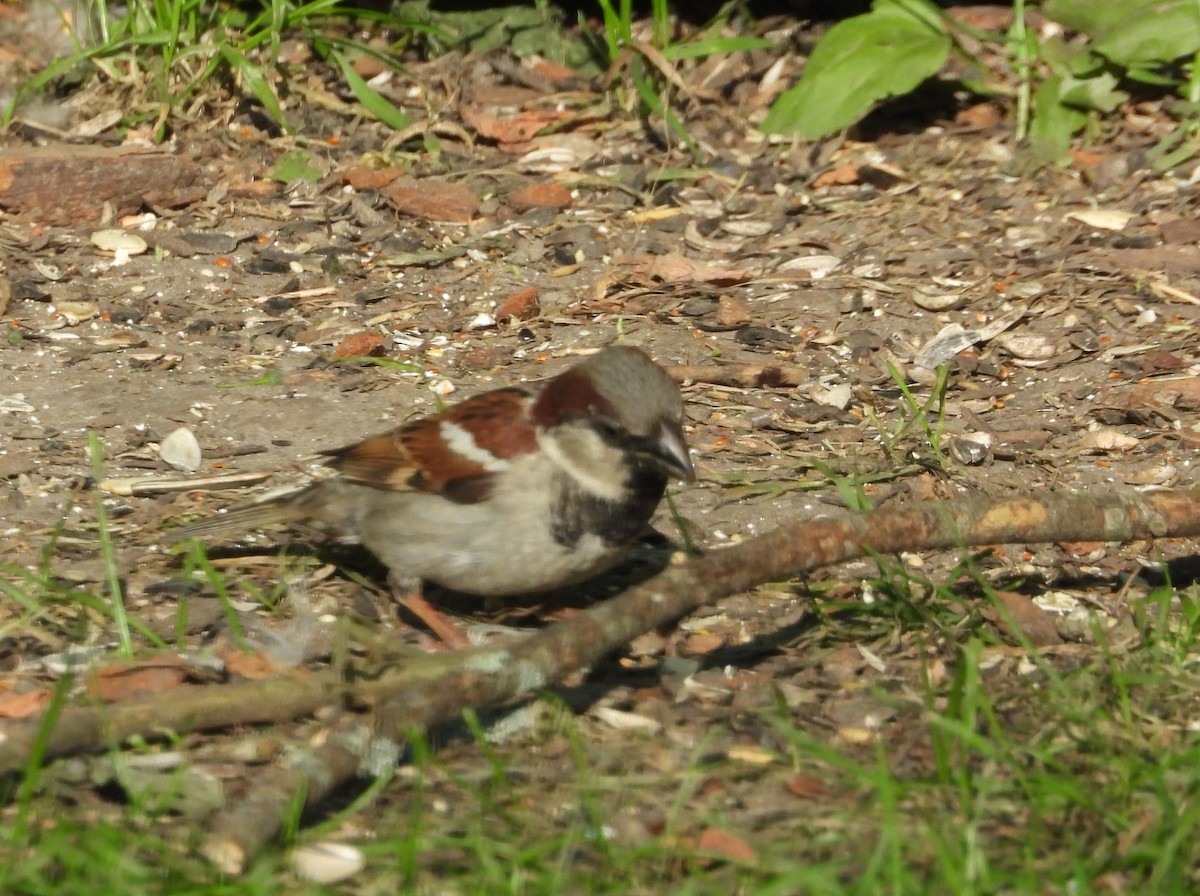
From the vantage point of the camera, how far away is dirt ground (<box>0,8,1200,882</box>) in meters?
3.81

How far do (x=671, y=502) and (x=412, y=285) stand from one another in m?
1.97

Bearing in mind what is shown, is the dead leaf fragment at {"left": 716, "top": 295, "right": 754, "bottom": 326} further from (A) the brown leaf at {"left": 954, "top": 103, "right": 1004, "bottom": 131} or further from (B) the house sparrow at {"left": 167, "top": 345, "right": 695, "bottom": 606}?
(A) the brown leaf at {"left": 954, "top": 103, "right": 1004, "bottom": 131}

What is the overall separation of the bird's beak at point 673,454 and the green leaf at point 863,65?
10.6 ft

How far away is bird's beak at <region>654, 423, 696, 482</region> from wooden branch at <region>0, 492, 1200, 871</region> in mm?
293

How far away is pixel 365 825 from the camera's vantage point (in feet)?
9.04

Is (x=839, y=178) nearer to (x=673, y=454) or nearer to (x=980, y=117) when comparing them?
(x=980, y=117)

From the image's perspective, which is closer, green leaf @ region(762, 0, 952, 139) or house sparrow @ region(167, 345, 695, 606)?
house sparrow @ region(167, 345, 695, 606)

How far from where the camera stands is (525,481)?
3.64m

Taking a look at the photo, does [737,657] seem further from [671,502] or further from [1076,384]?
[1076,384]

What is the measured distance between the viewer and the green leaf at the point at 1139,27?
245 inches

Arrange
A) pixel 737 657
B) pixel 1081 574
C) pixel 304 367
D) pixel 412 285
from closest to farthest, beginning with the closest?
1. pixel 737 657
2. pixel 1081 574
3. pixel 304 367
4. pixel 412 285

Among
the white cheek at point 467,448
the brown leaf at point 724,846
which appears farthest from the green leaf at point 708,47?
the brown leaf at point 724,846

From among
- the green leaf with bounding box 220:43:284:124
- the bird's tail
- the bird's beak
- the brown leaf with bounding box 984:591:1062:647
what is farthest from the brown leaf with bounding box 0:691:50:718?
the green leaf with bounding box 220:43:284:124

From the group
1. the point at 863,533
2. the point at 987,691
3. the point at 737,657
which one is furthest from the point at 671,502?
the point at 987,691
